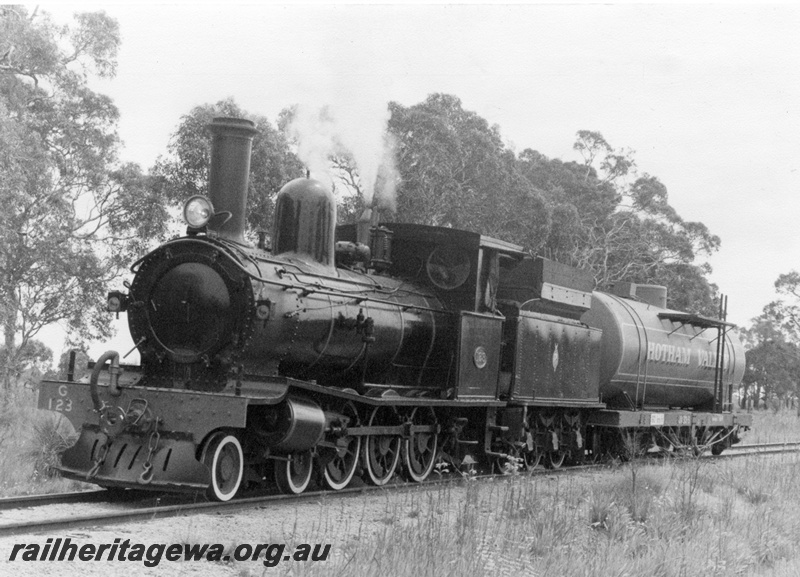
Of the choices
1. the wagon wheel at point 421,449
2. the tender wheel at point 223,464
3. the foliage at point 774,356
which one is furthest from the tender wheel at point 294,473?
the foliage at point 774,356

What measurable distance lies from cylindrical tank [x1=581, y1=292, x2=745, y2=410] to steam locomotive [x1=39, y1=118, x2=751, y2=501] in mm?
920

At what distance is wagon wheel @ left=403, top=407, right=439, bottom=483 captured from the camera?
11234 mm

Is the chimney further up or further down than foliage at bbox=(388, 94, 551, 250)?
further down

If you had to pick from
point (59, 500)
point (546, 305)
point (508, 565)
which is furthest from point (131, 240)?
point (508, 565)

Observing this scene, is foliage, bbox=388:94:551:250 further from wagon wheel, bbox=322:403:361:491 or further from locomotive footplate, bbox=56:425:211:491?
locomotive footplate, bbox=56:425:211:491

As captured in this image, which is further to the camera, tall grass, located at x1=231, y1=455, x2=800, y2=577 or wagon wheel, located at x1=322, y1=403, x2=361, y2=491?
wagon wheel, located at x1=322, y1=403, x2=361, y2=491

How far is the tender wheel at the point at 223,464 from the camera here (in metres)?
8.54

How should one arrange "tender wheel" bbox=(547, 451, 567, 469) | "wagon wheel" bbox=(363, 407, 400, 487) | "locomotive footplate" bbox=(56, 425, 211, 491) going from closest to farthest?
1. "locomotive footplate" bbox=(56, 425, 211, 491)
2. "wagon wheel" bbox=(363, 407, 400, 487)
3. "tender wheel" bbox=(547, 451, 567, 469)

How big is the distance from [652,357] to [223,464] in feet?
32.6

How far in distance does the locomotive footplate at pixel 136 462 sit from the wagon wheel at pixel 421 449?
134 inches

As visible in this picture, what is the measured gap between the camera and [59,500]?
8453 millimetres

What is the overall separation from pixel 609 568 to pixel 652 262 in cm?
3186

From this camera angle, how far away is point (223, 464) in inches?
349

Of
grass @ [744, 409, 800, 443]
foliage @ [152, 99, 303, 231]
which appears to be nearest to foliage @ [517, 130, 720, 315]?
grass @ [744, 409, 800, 443]
